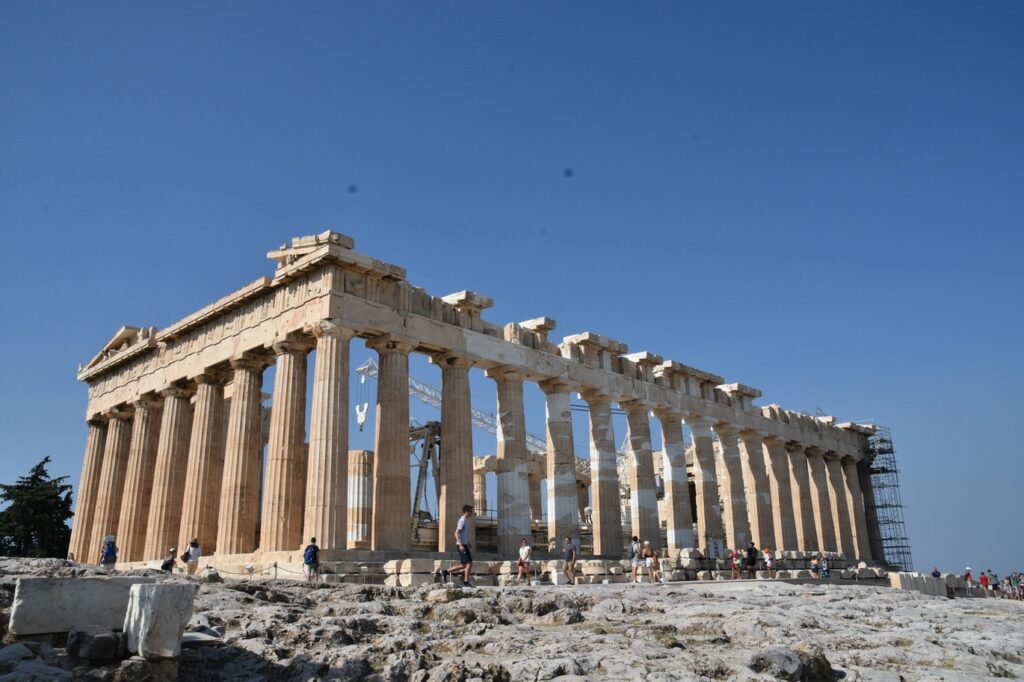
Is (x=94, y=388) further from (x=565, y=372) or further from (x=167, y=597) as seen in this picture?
(x=167, y=597)

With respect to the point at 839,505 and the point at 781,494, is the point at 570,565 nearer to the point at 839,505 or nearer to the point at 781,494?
the point at 781,494

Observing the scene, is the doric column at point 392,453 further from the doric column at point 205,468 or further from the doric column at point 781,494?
the doric column at point 781,494

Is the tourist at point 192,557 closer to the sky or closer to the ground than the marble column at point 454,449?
closer to the ground

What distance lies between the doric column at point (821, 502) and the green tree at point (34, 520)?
3740 centimetres

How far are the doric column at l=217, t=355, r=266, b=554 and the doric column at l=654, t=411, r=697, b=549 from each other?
17.2 metres

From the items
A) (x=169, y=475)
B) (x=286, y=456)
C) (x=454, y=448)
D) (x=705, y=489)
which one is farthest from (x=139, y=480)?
(x=705, y=489)

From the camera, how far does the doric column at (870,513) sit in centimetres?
4884

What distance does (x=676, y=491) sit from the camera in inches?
1394

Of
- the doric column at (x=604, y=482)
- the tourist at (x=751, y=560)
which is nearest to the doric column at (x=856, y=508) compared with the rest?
the doric column at (x=604, y=482)

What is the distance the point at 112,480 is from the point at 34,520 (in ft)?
34.9

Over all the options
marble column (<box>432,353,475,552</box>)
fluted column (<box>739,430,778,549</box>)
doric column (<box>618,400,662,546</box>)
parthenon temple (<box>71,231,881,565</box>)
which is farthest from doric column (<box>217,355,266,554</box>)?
fluted column (<box>739,430,778,549</box>)

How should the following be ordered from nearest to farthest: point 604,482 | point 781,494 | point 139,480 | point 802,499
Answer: point 139,480 → point 604,482 → point 781,494 → point 802,499

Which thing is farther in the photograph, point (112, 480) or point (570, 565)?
point (112, 480)

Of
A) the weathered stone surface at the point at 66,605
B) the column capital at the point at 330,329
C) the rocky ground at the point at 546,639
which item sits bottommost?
the rocky ground at the point at 546,639
